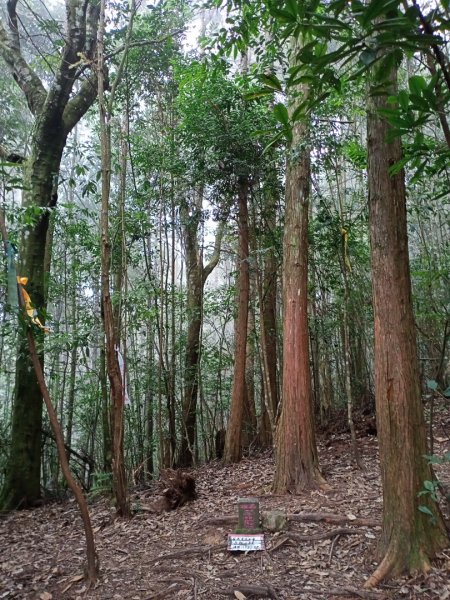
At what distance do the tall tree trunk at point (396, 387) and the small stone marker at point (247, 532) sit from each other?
1.08m

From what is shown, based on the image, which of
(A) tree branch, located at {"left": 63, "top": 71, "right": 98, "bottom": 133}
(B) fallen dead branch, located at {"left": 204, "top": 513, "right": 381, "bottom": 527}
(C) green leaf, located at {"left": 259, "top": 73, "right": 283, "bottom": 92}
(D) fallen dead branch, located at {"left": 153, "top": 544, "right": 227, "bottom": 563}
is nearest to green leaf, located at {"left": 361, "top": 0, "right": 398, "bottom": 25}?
(C) green leaf, located at {"left": 259, "top": 73, "right": 283, "bottom": 92}

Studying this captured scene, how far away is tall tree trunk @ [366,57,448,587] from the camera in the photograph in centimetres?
310

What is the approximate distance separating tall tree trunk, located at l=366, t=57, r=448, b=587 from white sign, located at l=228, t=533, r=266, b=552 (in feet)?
3.44

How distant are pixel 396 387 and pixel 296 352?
7.94 ft

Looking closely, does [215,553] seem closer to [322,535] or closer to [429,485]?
[322,535]

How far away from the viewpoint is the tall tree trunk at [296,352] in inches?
209

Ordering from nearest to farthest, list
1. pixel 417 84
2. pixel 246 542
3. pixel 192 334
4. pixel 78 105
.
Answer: pixel 417 84, pixel 246 542, pixel 78 105, pixel 192 334

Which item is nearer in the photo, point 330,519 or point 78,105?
point 330,519

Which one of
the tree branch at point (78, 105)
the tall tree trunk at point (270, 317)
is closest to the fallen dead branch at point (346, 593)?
the tall tree trunk at point (270, 317)

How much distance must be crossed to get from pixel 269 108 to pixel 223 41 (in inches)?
180

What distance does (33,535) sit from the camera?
538cm

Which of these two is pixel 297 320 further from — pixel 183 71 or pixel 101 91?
pixel 183 71

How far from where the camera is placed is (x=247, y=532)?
405 cm

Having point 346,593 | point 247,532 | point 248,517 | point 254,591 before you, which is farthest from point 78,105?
point 346,593
